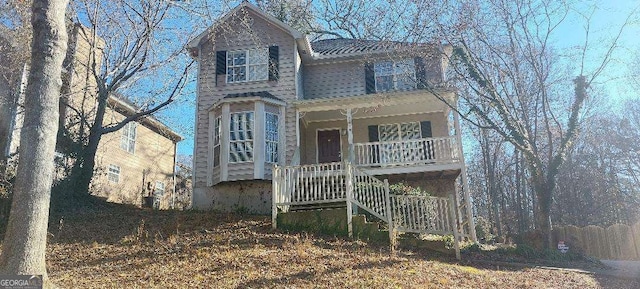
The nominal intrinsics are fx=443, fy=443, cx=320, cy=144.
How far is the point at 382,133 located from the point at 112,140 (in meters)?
11.8

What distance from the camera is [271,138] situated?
596 inches

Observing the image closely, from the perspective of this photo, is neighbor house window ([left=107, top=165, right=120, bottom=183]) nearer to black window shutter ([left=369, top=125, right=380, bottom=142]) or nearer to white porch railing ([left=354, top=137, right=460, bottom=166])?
white porch railing ([left=354, top=137, right=460, bottom=166])

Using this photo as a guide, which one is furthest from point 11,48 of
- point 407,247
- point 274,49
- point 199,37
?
point 407,247

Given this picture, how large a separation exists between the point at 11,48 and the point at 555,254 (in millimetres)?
18317

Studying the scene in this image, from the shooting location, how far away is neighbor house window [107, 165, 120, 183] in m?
19.3

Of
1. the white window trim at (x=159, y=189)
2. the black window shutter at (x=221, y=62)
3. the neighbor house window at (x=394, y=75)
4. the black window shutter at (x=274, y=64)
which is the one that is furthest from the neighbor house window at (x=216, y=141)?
the white window trim at (x=159, y=189)

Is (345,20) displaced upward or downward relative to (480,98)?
upward

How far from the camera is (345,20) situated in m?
23.8

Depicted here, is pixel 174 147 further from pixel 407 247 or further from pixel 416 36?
pixel 407 247

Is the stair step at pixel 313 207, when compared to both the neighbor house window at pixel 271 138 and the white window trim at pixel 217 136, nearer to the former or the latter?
the neighbor house window at pixel 271 138

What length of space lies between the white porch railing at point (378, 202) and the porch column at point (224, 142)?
363 cm

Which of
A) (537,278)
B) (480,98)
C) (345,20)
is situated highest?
(345,20)

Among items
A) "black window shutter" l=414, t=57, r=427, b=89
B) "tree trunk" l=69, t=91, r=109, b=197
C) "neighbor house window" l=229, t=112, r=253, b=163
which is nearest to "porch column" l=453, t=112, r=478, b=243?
"black window shutter" l=414, t=57, r=427, b=89

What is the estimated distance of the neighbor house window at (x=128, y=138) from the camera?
67.6ft
